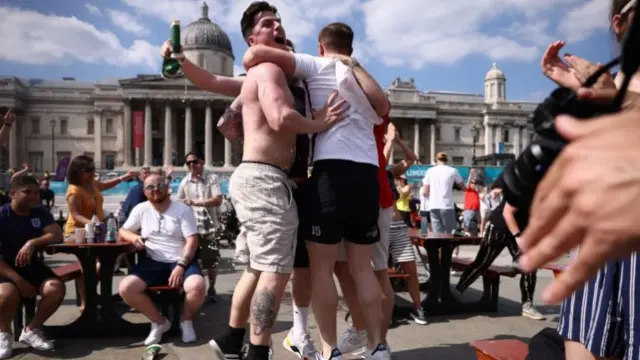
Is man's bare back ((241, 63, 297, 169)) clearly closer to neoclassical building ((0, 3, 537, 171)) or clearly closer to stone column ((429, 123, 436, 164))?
neoclassical building ((0, 3, 537, 171))

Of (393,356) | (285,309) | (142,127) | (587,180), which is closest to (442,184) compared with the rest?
(285,309)

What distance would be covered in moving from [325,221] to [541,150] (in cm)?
187

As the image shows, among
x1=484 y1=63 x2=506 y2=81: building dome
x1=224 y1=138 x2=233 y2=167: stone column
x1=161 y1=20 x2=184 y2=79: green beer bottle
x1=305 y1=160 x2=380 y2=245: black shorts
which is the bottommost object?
x1=305 y1=160 x2=380 y2=245: black shorts

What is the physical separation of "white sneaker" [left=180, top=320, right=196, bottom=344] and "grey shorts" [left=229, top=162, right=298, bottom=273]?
1528 millimetres

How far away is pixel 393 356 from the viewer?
3.40 metres

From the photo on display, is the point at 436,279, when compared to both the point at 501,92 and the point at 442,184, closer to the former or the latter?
the point at 442,184

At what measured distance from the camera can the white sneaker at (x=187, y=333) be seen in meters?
3.84

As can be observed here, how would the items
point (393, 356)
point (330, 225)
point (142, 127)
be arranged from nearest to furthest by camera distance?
point (330, 225), point (393, 356), point (142, 127)

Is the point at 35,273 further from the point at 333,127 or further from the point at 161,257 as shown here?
the point at 333,127

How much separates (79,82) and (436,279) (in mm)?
64735

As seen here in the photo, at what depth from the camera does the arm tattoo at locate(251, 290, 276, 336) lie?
2.59 m

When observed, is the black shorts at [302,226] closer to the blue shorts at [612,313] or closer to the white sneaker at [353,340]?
the white sneaker at [353,340]

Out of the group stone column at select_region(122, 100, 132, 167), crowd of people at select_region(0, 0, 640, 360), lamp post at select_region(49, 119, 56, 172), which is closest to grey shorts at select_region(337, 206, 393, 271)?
crowd of people at select_region(0, 0, 640, 360)

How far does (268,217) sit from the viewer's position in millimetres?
2590
